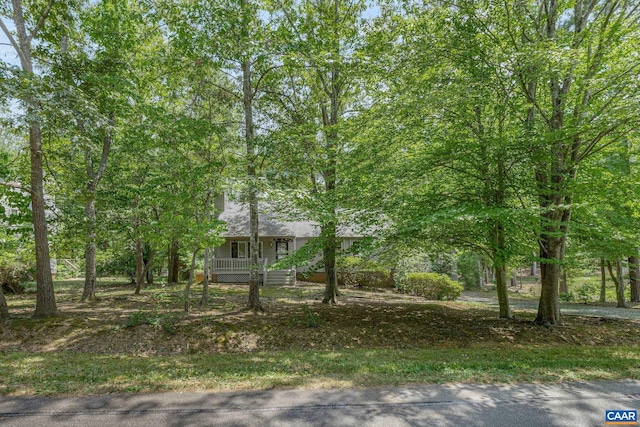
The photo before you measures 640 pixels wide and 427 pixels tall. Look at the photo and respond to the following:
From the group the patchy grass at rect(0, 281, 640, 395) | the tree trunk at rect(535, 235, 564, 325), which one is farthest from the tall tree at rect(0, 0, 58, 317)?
the tree trunk at rect(535, 235, 564, 325)

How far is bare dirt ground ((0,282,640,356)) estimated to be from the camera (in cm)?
788

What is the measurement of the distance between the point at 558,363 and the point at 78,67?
13.6 meters

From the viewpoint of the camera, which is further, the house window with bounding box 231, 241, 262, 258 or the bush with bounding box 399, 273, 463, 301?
the house window with bounding box 231, 241, 262, 258

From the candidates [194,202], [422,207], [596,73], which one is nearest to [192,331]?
[194,202]

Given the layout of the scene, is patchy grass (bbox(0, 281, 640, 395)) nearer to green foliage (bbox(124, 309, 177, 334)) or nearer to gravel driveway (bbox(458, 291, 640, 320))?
green foliage (bbox(124, 309, 177, 334))

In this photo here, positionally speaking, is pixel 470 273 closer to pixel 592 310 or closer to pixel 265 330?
pixel 592 310

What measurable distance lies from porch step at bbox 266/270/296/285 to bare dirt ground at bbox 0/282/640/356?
9.28 meters

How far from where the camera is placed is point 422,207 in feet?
29.2

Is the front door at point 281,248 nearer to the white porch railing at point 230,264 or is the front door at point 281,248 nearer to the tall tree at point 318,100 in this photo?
the white porch railing at point 230,264

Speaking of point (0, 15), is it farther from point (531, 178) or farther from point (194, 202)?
point (531, 178)

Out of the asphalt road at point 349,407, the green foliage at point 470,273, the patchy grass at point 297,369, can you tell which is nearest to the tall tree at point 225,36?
the patchy grass at point 297,369

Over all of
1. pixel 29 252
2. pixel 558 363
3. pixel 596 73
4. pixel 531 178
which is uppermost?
pixel 596 73

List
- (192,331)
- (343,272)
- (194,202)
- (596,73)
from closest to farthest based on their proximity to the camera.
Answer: (596,73)
(192,331)
(194,202)
(343,272)

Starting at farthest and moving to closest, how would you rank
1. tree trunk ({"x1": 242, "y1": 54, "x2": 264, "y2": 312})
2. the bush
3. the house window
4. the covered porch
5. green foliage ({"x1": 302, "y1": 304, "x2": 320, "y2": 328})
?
the house window → the covered porch → the bush → tree trunk ({"x1": 242, "y1": 54, "x2": 264, "y2": 312}) → green foliage ({"x1": 302, "y1": 304, "x2": 320, "y2": 328})
